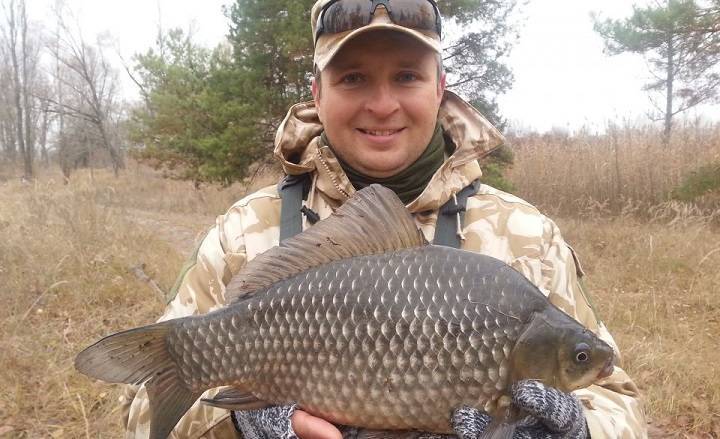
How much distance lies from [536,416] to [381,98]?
1.19 m

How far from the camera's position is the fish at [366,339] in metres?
1.35

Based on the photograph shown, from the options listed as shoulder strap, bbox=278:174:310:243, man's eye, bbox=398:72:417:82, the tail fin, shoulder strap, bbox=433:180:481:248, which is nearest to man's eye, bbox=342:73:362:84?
man's eye, bbox=398:72:417:82

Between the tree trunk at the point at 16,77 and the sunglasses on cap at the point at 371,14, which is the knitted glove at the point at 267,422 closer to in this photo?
the sunglasses on cap at the point at 371,14

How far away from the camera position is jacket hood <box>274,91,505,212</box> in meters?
2.10

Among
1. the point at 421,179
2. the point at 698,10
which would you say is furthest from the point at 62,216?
the point at 698,10

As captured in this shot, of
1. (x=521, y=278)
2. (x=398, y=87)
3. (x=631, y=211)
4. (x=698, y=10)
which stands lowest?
(x=631, y=211)

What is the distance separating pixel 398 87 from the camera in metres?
2.04

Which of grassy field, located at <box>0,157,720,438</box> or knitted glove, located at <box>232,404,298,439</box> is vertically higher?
knitted glove, located at <box>232,404,298,439</box>

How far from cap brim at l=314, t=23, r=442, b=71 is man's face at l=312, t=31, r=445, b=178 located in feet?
0.10

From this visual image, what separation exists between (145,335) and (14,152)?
4466cm

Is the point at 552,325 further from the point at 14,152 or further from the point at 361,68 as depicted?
the point at 14,152

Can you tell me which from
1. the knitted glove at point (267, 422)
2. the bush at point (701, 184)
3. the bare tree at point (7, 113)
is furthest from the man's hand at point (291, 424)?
the bare tree at point (7, 113)

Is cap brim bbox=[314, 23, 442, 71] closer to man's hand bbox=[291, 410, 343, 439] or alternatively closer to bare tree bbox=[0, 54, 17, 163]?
man's hand bbox=[291, 410, 343, 439]

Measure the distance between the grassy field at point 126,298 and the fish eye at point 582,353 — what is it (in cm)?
325
